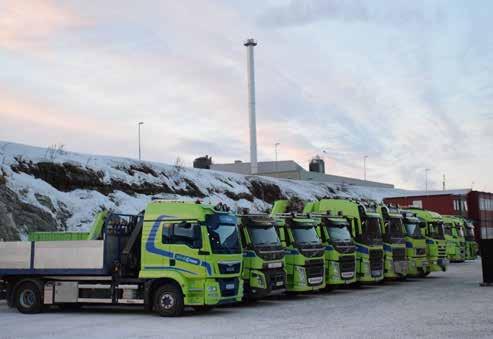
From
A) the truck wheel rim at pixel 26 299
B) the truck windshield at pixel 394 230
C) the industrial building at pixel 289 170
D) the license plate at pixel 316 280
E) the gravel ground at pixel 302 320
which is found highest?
the industrial building at pixel 289 170

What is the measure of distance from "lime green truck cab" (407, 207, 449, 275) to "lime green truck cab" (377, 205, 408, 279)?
2.99 meters

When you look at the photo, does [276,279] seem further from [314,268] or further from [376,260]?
[376,260]

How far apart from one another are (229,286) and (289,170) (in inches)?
2821

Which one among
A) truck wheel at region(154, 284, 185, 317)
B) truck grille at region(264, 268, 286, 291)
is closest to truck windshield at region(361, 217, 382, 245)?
truck grille at region(264, 268, 286, 291)

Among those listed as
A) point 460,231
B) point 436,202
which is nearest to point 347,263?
point 460,231

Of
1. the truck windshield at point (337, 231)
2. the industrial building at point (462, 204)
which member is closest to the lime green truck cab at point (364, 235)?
the truck windshield at point (337, 231)

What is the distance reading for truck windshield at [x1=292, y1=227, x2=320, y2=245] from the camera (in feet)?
65.5

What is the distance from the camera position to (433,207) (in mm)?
45344

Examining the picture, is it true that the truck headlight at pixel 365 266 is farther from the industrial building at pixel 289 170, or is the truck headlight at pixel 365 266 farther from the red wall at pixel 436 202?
the industrial building at pixel 289 170

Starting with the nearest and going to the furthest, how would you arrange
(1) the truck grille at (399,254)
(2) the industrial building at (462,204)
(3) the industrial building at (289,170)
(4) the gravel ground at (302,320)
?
(4) the gravel ground at (302,320) → (1) the truck grille at (399,254) → (2) the industrial building at (462,204) → (3) the industrial building at (289,170)

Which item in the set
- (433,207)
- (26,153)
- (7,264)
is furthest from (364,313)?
(433,207)

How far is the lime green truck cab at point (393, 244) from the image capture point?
79.6 feet

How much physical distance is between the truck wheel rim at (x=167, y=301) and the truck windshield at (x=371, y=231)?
950 cm

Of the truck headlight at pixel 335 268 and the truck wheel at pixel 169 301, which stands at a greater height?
the truck headlight at pixel 335 268
